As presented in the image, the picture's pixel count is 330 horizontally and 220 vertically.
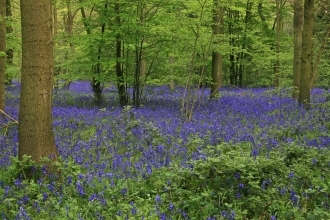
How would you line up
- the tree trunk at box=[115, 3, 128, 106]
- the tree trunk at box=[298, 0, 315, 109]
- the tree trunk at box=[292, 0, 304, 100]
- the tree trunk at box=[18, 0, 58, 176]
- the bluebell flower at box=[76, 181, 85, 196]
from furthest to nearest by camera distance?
the tree trunk at box=[115, 3, 128, 106]
the tree trunk at box=[292, 0, 304, 100]
the tree trunk at box=[298, 0, 315, 109]
the tree trunk at box=[18, 0, 58, 176]
the bluebell flower at box=[76, 181, 85, 196]

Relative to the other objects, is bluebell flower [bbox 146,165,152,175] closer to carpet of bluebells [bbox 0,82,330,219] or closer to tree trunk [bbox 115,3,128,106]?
carpet of bluebells [bbox 0,82,330,219]

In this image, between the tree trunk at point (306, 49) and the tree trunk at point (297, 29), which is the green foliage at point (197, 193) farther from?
the tree trunk at point (297, 29)

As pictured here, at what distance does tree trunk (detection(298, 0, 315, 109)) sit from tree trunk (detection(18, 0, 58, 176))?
905cm

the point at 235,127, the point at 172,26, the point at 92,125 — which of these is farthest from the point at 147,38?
the point at 235,127

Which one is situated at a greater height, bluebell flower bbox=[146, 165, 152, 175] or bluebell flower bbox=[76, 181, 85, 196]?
bluebell flower bbox=[76, 181, 85, 196]

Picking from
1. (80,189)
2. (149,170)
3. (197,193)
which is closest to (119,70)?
(149,170)

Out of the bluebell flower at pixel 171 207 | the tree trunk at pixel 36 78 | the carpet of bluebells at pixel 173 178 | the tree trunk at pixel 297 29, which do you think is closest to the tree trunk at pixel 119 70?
the carpet of bluebells at pixel 173 178

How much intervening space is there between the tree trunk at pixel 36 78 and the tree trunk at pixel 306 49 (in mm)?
9047

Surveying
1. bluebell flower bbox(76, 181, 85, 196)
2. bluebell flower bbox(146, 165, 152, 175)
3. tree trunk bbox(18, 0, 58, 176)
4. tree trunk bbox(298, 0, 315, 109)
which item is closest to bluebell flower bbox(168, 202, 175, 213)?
bluebell flower bbox(76, 181, 85, 196)

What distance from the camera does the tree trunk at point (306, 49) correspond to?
11.9 metres

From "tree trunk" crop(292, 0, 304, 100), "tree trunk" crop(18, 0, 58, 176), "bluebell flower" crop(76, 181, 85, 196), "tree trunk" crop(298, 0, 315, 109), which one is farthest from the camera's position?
"tree trunk" crop(292, 0, 304, 100)

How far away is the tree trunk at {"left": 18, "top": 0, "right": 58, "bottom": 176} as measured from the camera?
5266 millimetres

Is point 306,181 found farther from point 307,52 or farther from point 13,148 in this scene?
point 307,52

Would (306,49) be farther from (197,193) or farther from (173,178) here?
(197,193)
